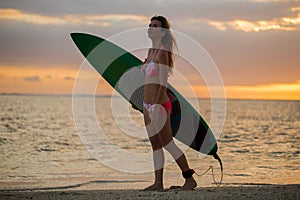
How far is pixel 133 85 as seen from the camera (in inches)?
300

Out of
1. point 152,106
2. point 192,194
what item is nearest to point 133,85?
point 152,106

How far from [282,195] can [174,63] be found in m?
1.95

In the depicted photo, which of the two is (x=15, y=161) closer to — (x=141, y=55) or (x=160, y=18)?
(x=141, y=55)

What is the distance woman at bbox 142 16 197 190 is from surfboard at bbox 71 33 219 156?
735 millimetres

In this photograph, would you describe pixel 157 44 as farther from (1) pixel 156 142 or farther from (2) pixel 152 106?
(1) pixel 156 142

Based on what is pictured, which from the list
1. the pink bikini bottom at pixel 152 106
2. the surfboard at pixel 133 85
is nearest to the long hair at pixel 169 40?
the pink bikini bottom at pixel 152 106

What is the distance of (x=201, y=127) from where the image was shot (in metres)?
7.39

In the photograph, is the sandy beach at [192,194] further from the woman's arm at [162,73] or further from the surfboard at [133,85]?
the woman's arm at [162,73]

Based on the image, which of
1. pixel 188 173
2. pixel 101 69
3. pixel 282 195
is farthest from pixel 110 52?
pixel 282 195

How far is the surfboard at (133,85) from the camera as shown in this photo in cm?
730

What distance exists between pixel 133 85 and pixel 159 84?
131 cm

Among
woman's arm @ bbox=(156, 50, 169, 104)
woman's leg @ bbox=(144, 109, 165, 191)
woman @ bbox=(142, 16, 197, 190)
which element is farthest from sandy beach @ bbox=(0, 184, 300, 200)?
woman's arm @ bbox=(156, 50, 169, 104)

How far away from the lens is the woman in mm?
6344

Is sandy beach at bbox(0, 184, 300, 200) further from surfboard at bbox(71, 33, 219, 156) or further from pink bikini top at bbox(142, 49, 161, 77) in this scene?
pink bikini top at bbox(142, 49, 161, 77)
